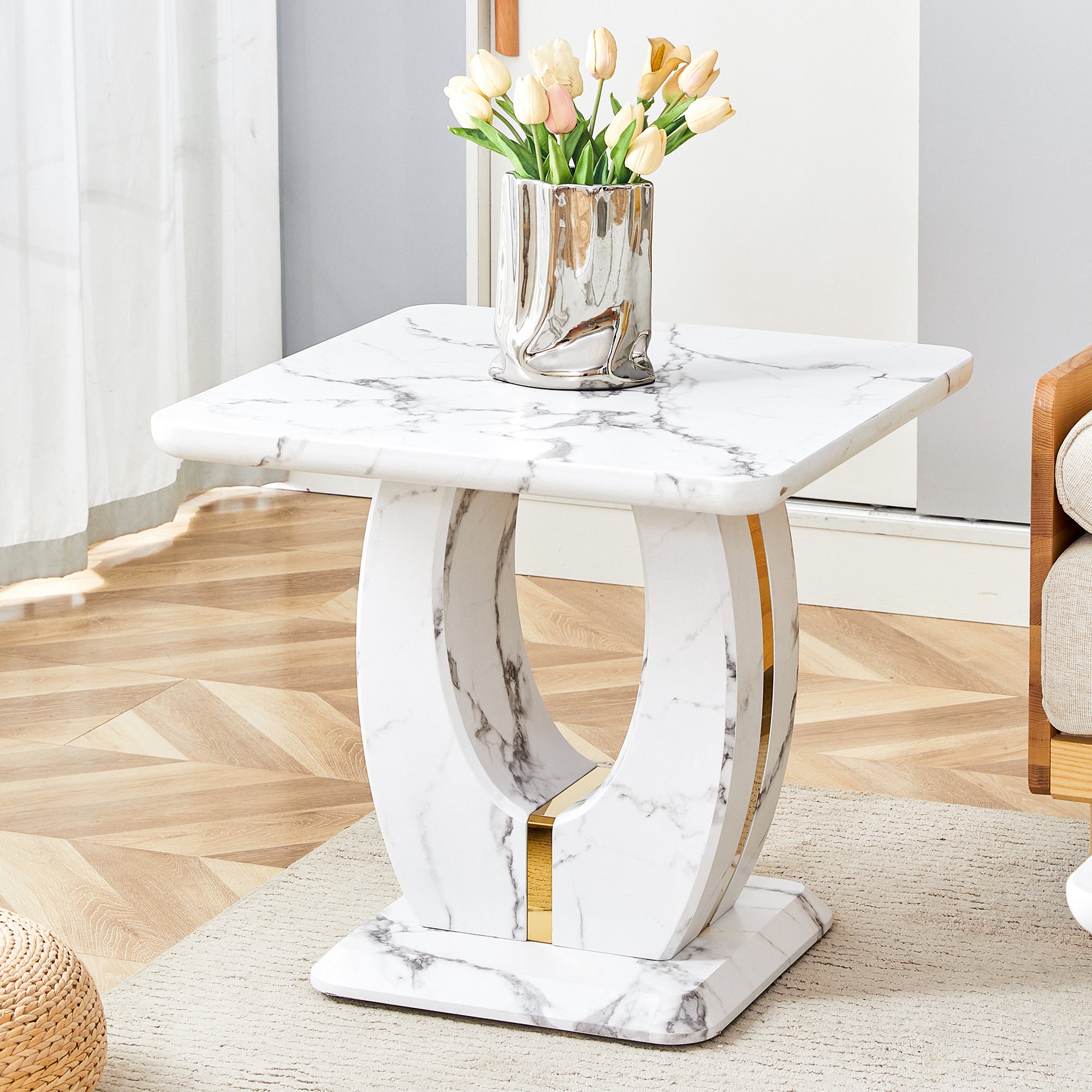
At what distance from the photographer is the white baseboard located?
282cm

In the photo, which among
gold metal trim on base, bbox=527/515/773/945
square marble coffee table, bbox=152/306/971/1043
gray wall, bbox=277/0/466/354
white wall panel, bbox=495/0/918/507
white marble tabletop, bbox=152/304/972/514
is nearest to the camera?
white marble tabletop, bbox=152/304/972/514

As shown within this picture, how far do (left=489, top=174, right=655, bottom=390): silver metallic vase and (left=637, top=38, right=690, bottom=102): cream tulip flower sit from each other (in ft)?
0.29

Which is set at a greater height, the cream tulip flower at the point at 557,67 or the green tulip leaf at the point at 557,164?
the cream tulip flower at the point at 557,67

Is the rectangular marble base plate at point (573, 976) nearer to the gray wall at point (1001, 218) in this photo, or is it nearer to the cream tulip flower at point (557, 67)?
the cream tulip flower at point (557, 67)

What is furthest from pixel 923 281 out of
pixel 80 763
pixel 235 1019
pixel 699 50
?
pixel 235 1019

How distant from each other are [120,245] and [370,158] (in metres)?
0.53

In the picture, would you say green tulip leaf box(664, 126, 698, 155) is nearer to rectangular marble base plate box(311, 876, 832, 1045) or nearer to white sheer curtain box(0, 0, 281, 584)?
rectangular marble base plate box(311, 876, 832, 1045)

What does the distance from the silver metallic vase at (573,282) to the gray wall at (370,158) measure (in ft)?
5.47

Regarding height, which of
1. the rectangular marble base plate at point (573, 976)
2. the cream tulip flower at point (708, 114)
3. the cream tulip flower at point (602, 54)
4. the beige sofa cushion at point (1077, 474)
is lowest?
the rectangular marble base plate at point (573, 976)

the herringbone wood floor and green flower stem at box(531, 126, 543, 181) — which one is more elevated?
green flower stem at box(531, 126, 543, 181)

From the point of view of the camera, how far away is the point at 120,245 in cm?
313

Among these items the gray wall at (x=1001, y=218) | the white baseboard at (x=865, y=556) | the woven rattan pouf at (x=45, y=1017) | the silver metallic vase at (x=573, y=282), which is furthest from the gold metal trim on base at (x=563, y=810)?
the gray wall at (x=1001, y=218)

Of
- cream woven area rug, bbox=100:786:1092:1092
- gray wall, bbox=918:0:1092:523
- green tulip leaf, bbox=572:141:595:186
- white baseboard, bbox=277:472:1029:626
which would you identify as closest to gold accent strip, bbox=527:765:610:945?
cream woven area rug, bbox=100:786:1092:1092

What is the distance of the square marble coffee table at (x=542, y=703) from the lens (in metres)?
1.48
